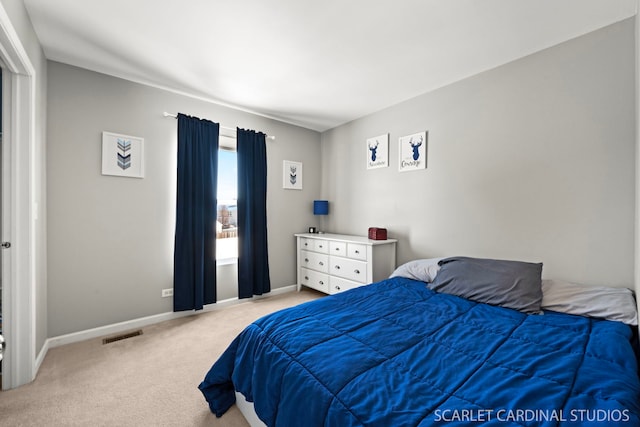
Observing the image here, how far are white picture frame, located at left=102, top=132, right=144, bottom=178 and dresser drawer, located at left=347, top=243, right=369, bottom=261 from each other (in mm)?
2423

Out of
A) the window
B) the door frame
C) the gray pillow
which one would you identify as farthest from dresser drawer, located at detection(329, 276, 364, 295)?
the door frame

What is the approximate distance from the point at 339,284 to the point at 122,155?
278 cm

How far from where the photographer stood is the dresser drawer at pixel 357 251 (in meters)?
3.14

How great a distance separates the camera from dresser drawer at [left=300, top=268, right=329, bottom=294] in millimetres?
3667

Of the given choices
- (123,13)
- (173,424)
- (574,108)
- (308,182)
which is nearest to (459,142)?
(574,108)

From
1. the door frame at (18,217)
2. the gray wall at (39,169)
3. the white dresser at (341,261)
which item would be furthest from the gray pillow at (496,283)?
the gray wall at (39,169)

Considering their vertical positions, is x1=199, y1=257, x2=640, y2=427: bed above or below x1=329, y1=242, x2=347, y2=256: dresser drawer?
below

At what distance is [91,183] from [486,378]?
337 cm

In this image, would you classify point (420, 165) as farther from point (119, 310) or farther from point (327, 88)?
point (119, 310)

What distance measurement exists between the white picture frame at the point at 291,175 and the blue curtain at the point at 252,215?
351 mm

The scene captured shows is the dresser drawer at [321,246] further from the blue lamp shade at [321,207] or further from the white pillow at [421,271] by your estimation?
the white pillow at [421,271]

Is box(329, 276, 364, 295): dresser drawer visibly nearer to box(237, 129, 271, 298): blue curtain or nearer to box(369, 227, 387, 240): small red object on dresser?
box(369, 227, 387, 240): small red object on dresser

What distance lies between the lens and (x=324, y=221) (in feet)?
14.6

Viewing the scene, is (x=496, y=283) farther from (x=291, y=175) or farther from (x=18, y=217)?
(x=18, y=217)
